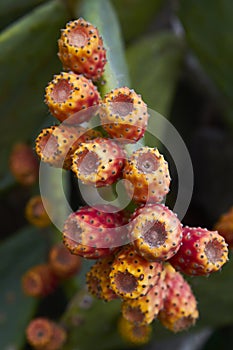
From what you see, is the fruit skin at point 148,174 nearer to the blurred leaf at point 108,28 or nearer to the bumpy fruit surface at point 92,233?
the bumpy fruit surface at point 92,233

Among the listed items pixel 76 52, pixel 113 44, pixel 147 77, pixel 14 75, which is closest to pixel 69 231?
pixel 76 52

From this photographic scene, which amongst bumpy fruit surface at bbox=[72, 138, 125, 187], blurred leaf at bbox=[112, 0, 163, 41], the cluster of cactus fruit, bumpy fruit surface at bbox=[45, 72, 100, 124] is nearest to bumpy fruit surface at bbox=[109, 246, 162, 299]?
the cluster of cactus fruit

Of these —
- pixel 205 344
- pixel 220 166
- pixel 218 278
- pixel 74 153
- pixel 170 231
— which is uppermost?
pixel 74 153

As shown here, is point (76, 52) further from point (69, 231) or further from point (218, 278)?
point (218, 278)

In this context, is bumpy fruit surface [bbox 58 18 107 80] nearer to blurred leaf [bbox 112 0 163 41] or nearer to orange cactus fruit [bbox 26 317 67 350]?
orange cactus fruit [bbox 26 317 67 350]

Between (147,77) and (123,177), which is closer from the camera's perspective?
(123,177)

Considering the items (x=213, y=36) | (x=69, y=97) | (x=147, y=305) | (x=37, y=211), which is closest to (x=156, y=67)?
(x=213, y=36)

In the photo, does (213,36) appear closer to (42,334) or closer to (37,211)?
(37,211)
